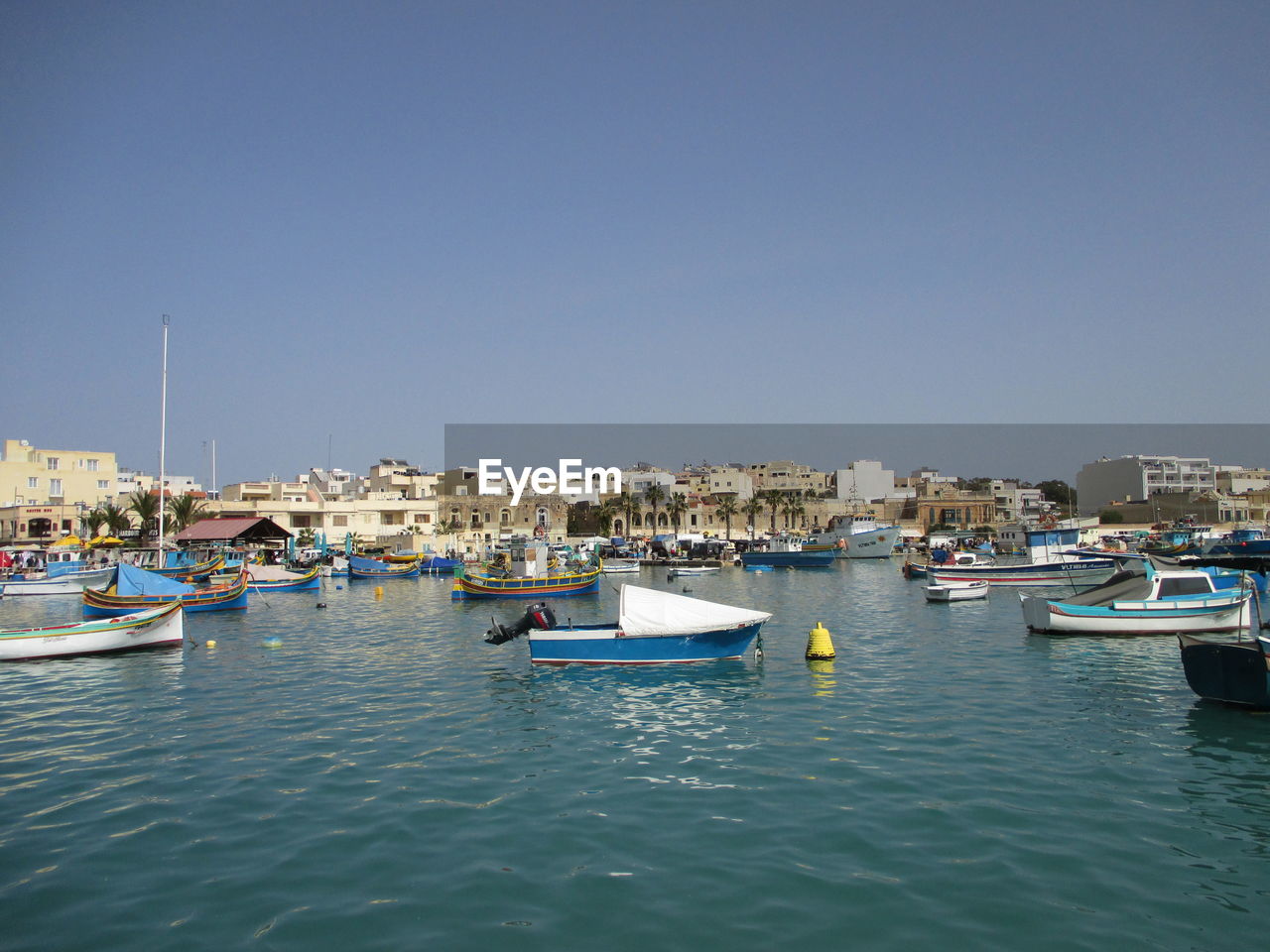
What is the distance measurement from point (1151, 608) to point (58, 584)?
51723 mm

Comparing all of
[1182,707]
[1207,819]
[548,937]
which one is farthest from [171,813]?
[1182,707]

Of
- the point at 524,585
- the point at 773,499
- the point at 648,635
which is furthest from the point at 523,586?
the point at 773,499

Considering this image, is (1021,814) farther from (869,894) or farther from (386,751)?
(386,751)

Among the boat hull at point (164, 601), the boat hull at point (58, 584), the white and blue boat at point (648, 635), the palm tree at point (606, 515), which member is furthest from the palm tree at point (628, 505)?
the white and blue boat at point (648, 635)

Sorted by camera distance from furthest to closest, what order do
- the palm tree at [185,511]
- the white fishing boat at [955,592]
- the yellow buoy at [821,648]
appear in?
the palm tree at [185,511], the white fishing boat at [955,592], the yellow buoy at [821,648]

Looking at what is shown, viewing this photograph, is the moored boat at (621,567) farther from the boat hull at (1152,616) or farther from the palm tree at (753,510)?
the boat hull at (1152,616)

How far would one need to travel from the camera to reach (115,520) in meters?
68.3

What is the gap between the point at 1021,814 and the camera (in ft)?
32.3

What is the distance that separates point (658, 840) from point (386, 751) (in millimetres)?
5655

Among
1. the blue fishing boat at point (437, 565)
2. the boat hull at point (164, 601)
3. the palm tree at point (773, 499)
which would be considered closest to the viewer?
the boat hull at point (164, 601)

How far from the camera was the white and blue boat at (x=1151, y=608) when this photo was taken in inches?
910

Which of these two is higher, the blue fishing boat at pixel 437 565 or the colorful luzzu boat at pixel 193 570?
the colorful luzzu boat at pixel 193 570

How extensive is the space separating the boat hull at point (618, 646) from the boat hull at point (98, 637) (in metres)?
11.9

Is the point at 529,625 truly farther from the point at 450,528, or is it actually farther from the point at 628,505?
the point at 628,505
